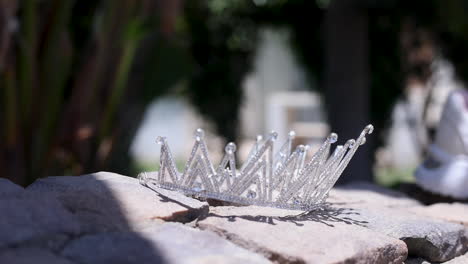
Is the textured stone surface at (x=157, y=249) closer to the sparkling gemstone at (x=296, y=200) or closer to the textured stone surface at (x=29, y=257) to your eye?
the textured stone surface at (x=29, y=257)

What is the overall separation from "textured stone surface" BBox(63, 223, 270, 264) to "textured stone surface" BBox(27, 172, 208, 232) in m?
0.05

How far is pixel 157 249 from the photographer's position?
1.24m

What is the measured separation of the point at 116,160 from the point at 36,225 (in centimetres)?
363

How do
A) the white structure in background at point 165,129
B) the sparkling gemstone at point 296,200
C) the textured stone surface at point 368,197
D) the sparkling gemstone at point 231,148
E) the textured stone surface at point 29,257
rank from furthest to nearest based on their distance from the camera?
the white structure in background at point 165,129, the textured stone surface at point 368,197, the sparkling gemstone at point 296,200, the sparkling gemstone at point 231,148, the textured stone surface at point 29,257

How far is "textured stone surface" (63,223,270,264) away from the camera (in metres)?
1.21

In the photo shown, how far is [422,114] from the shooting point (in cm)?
708

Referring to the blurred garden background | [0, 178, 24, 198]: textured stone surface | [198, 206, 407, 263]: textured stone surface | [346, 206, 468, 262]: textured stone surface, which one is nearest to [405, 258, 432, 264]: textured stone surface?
[346, 206, 468, 262]: textured stone surface

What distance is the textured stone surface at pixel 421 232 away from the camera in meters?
1.64

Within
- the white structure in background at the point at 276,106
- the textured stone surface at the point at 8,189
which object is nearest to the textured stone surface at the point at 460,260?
the textured stone surface at the point at 8,189

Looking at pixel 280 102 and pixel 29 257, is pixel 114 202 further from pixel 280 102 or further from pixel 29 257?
pixel 280 102

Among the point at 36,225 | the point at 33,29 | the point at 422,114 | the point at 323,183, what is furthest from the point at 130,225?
the point at 422,114

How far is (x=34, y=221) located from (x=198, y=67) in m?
5.04

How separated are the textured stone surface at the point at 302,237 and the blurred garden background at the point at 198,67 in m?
2.52

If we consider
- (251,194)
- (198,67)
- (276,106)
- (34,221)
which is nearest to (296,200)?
(251,194)
